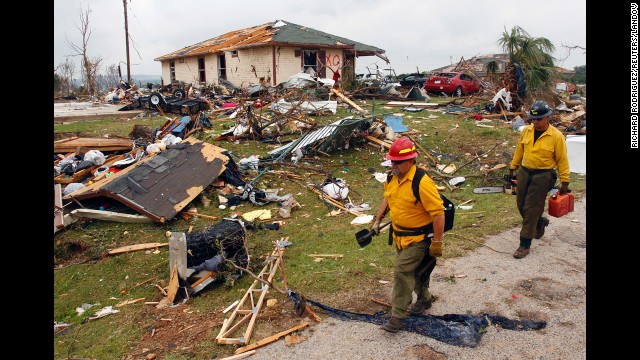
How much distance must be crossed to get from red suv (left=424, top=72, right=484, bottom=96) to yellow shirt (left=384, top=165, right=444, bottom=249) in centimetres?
2170

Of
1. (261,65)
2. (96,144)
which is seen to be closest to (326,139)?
(96,144)

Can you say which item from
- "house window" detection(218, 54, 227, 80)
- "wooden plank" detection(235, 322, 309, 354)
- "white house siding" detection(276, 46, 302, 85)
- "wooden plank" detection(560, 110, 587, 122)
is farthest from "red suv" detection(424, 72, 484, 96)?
"wooden plank" detection(235, 322, 309, 354)

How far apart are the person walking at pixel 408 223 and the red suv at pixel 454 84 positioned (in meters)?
21.7

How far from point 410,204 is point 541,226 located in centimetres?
285

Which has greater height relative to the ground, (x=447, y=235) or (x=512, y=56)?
(x=512, y=56)

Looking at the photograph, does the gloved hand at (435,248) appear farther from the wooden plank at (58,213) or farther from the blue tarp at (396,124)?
the blue tarp at (396,124)

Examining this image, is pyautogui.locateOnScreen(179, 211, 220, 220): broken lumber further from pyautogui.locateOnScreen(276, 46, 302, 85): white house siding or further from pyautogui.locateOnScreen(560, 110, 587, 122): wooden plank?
pyautogui.locateOnScreen(276, 46, 302, 85): white house siding

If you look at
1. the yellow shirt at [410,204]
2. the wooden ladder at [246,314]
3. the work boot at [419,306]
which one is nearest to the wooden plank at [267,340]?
the wooden ladder at [246,314]

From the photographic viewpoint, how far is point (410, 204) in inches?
148
